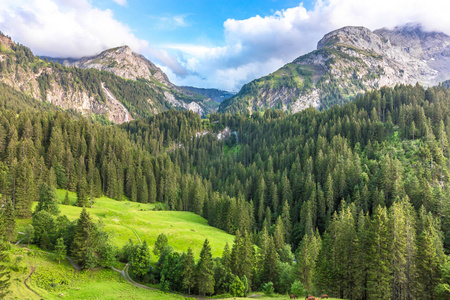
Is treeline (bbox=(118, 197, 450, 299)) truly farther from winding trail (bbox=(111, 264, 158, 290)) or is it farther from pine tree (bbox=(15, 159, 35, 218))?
pine tree (bbox=(15, 159, 35, 218))

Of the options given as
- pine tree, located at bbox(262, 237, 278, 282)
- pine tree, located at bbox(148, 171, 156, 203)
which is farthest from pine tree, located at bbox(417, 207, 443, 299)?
pine tree, located at bbox(148, 171, 156, 203)

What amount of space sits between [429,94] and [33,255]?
8653 inches

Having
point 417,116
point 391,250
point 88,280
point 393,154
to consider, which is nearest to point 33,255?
point 88,280

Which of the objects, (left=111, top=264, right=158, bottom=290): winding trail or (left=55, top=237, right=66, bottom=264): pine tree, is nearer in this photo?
(left=55, top=237, right=66, bottom=264): pine tree

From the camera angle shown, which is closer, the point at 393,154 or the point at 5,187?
the point at 5,187

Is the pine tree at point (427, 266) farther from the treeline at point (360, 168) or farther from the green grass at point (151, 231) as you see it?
the green grass at point (151, 231)

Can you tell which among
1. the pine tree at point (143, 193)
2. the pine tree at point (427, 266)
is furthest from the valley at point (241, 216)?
the pine tree at point (143, 193)

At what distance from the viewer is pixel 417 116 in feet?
474

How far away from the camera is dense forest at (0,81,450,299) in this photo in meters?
51.1

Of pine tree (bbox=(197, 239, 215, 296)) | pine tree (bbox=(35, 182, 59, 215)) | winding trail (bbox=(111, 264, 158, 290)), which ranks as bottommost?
winding trail (bbox=(111, 264, 158, 290))

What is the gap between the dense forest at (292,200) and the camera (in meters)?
51.1

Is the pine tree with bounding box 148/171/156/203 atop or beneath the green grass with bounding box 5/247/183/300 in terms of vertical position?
atop

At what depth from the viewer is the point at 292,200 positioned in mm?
131500

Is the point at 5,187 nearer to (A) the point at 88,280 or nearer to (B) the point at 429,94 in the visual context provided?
(A) the point at 88,280
